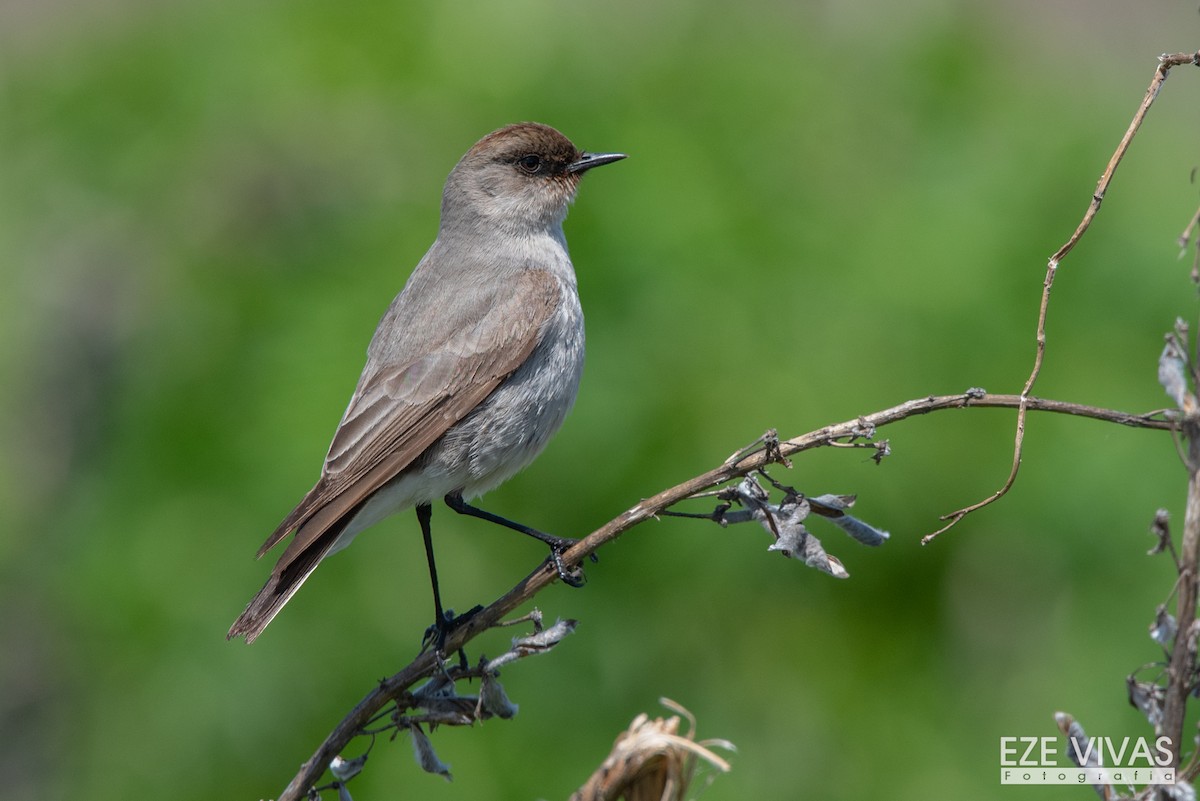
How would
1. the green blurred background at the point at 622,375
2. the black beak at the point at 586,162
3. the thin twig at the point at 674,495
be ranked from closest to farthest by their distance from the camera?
1. the thin twig at the point at 674,495
2. the black beak at the point at 586,162
3. the green blurred background at the point at 622,375

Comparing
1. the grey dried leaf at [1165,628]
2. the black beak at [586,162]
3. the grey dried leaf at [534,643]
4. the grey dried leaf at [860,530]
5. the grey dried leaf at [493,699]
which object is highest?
the black beak at [586,162]

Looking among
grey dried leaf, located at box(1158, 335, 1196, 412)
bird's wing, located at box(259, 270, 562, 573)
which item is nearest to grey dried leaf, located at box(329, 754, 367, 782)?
grey dried leaf, located at box(1158, 335, 1196, 412)

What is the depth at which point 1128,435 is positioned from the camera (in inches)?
234

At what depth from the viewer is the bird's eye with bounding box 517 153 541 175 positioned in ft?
16.6

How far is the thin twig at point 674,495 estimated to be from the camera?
6.57ft

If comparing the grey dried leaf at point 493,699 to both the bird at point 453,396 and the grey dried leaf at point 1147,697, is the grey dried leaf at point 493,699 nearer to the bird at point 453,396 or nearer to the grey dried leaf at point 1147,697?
the grey dried leaf at point 1147,697

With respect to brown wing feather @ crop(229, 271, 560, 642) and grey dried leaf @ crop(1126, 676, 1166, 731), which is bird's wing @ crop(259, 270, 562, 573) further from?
grey dried leaf @ crop(1126, 676, 1166, 731)

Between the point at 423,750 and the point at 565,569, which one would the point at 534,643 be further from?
the point at 565,569

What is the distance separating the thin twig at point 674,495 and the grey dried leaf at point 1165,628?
25 cm

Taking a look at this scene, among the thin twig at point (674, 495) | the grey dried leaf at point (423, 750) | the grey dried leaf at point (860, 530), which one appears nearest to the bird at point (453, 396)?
the thin twig at point (674, 495)

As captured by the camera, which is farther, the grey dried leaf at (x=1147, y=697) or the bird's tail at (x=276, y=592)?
the bird's tail at (x=276, y=592)

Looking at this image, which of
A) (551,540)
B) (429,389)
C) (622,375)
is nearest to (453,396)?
(429,389)

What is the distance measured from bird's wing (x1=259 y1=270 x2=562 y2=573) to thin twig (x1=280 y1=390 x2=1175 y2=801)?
4.14 ft

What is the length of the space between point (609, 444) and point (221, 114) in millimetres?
3265
